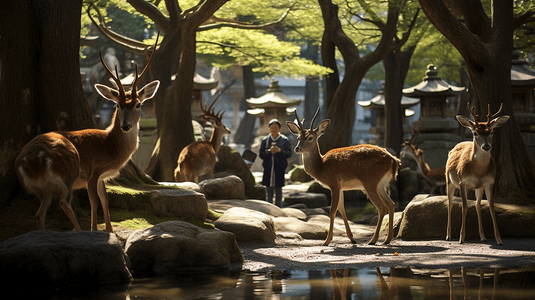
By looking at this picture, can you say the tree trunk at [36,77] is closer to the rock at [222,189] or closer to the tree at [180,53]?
the rock at [222,189]

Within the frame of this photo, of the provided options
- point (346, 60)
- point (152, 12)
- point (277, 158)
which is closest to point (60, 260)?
point (277, 158)

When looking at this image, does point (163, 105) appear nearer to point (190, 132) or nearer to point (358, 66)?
point (190, 132)

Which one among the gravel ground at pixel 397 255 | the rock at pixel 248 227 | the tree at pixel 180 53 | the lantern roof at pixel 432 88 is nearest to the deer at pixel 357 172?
the gravel ground at pixel 397 255

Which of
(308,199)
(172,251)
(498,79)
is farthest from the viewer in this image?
(308,199)

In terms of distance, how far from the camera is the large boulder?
881 centimetres

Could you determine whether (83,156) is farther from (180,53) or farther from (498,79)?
(180,53)

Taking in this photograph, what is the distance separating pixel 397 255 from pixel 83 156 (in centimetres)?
389

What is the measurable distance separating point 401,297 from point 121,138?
151 inches

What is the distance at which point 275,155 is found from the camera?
12.7m

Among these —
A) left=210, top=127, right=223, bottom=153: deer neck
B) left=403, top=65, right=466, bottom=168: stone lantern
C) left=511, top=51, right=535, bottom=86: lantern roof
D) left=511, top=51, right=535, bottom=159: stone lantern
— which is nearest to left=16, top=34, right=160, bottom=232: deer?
left=210, top=127, right=223, bottom=153: deer neck

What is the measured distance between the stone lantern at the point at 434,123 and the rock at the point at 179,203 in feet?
47.5

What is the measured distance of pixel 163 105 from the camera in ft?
49.2

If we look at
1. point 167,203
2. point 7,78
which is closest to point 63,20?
point 7,78

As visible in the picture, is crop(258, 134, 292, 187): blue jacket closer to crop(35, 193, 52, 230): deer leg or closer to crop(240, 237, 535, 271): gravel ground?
crop(240, 237, 535, 271): gravel ground
